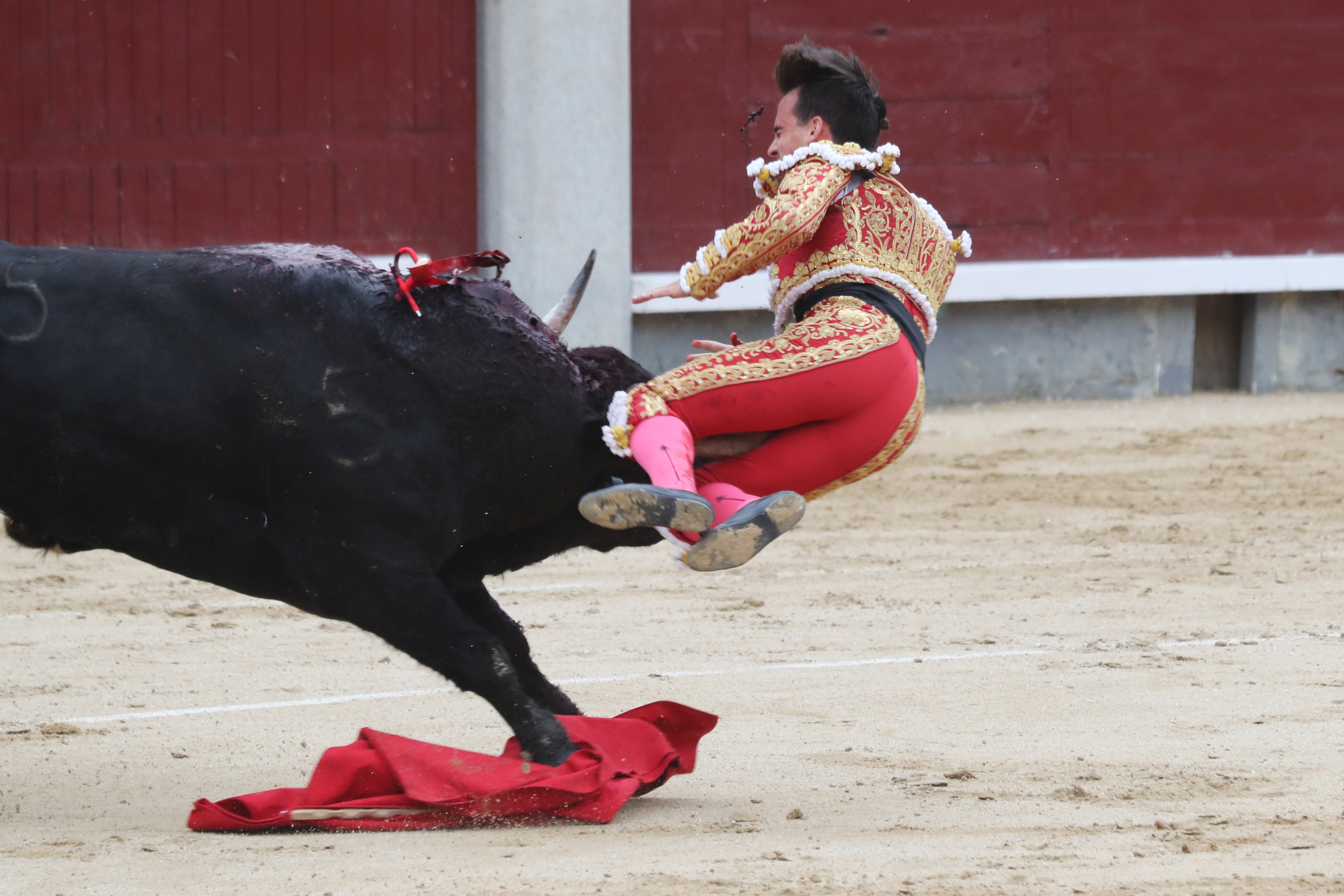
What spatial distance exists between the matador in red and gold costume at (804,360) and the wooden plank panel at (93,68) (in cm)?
528

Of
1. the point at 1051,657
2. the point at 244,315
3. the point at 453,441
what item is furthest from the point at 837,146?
the point at 1051,657

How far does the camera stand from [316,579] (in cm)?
316

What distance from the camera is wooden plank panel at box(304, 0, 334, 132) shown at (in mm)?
8125

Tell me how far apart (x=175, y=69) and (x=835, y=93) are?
17.4 ft

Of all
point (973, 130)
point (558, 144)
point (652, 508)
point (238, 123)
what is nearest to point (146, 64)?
point (238, 123)

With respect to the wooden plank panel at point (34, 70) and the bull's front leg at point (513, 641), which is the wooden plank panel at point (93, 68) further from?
the bull's front leg at point (513, 641)

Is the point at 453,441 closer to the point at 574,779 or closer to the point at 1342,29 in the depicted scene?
the point at 574,779

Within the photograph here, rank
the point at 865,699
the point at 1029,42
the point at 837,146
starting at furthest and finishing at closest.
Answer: the point at 1029,42 < the point at 865,699 < the point at 837,146

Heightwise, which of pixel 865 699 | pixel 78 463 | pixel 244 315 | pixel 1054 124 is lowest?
pixel 865 699

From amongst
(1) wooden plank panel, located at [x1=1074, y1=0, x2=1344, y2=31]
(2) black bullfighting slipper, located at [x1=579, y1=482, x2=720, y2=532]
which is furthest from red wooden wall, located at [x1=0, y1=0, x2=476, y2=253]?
(2) black bullfighting slipper, located at [x1=579, y1=482, x2=720, y2=532]

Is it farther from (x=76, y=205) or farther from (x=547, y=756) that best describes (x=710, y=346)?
(x=76, y=205)

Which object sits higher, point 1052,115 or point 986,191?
point 1052,115

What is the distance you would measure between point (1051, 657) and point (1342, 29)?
18.9 feet

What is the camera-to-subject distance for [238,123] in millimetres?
8086
